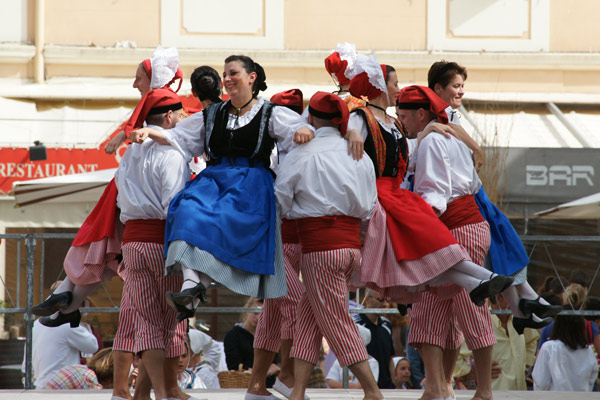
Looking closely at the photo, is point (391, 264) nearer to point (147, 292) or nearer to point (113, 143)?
point (147, 292)

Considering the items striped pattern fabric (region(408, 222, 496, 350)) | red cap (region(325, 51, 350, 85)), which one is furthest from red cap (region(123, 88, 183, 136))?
striped pattern fabric (region(408, 222, 496, 350))

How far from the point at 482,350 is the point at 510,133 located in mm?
8203

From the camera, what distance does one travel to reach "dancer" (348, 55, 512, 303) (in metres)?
5.18

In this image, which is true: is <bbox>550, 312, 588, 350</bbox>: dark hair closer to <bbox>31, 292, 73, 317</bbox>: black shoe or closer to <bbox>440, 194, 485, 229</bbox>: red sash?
<bbox>440, 194, 485, 229</bbox>: red sash

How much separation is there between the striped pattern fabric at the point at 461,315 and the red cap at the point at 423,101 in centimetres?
68

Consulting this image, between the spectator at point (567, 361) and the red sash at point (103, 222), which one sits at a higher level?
the red sash at point (103, 222)

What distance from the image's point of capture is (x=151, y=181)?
5383 mm

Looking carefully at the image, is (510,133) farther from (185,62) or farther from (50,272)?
(50,272)

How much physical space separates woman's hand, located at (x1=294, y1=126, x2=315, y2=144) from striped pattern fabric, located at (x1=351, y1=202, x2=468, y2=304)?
Answer: 54 centimetres

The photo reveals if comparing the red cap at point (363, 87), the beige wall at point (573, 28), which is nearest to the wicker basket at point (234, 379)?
the red cap at point (363, 87)

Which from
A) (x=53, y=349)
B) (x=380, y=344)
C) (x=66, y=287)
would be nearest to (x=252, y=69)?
(x=66, y=287)

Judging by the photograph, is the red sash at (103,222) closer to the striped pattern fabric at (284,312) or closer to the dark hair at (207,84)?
the dark hair at (207,84)

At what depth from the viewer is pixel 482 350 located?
18.6ft

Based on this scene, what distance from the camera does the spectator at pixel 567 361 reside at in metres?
Answer: 8.02
